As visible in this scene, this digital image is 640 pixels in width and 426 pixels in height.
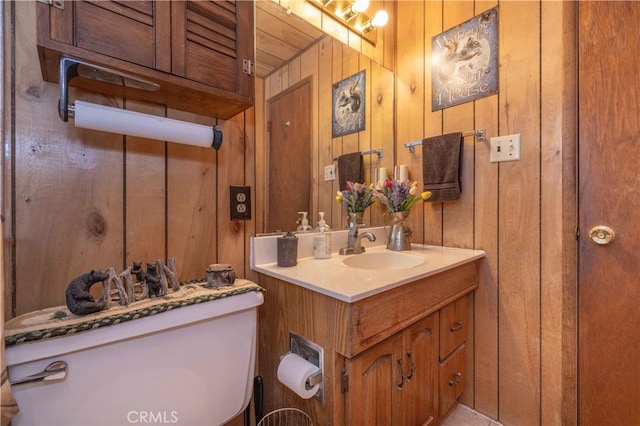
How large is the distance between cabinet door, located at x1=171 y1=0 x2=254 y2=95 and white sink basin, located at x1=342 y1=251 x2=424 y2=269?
80 centimetres

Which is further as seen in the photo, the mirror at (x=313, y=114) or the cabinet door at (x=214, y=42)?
the mirror at (x=313, y=114)

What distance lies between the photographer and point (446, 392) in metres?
1.19

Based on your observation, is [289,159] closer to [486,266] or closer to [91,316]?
[91,316]

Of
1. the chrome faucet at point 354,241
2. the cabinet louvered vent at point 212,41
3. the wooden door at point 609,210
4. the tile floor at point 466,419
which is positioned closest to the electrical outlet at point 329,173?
the chrome faucet at point 354,241

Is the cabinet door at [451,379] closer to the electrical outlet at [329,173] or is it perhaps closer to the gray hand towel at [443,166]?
the gray hand towel at [443,166]

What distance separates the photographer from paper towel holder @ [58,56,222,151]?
0.61 m

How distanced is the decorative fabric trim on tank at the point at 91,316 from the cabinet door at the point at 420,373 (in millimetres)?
612

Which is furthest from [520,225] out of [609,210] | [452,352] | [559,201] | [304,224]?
[304,224]

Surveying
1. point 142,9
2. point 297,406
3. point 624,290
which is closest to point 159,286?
point 297,406

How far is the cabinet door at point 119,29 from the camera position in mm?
608

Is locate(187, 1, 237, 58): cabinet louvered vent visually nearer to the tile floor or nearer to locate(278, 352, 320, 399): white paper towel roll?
locate(278, 352, 320, 399): white paper towel roll

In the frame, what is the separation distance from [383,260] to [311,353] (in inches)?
A: 24.6

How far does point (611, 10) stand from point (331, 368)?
1.65 metres

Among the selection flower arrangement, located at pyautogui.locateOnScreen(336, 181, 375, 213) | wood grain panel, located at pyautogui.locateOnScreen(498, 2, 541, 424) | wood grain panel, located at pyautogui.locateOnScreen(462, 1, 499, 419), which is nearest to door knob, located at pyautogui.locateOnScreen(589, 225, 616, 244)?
wood grain panel, located at pyautogui.locateOnScreen(498, 2, 541, 424)
